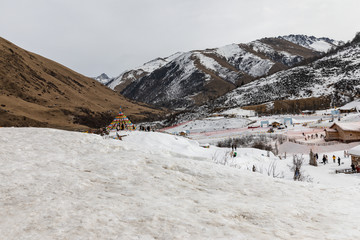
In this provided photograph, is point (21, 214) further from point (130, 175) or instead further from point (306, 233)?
point (306, 233)

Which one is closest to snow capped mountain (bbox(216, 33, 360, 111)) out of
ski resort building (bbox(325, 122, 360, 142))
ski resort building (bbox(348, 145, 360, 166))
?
ski resort building (bbox(325, 122, 360, 142))

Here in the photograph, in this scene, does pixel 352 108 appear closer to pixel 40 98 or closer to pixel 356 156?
pixel 356 156

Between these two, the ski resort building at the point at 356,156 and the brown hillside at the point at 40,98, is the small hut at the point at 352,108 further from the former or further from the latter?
the brown hillside at the point at 40,98

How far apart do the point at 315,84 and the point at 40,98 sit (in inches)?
4526

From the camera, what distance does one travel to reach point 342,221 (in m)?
3.72

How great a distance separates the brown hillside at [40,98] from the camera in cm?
6371

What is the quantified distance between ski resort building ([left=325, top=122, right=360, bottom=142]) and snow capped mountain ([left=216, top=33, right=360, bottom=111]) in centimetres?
5488

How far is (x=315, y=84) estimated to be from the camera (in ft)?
380

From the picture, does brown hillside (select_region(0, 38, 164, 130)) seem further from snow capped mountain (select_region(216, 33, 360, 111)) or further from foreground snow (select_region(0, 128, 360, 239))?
snow capped mountain (select_region(216, 33, 360, 111))

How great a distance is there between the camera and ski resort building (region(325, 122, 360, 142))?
43.7 m

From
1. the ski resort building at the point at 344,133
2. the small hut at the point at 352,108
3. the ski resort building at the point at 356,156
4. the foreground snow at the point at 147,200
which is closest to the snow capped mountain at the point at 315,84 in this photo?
the small hut at the point at 352,108

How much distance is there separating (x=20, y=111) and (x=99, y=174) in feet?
232

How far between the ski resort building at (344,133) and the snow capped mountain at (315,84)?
5488 centimetres

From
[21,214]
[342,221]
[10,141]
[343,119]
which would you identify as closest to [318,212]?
[342,221]
